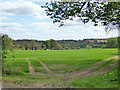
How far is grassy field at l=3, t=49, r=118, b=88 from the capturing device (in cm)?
316

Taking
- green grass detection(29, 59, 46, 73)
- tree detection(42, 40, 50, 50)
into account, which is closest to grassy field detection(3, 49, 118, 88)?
green grass detection(29, 59, 46, 73)

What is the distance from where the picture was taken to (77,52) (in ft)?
11.3

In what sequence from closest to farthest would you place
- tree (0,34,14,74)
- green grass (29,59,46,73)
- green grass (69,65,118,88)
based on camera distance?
green grass (69,65,118,88), green grass (29,59,46,73), tree (0,34,14,74)

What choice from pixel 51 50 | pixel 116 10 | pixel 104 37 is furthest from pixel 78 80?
pixel 116 10

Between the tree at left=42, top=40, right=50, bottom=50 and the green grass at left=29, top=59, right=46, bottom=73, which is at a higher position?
the tree at left=42, top=40, right=50, bottom=50

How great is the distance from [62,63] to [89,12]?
151 centimetres

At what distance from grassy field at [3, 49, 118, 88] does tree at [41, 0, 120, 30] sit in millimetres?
753

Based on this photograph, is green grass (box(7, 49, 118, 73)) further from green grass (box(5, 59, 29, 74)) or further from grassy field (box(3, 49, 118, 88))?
green grass (box(5, 59, 29, 74))

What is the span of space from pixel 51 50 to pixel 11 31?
107cm

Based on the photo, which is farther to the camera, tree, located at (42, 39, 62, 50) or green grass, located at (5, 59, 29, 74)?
tree, located at (42, 39, 62, 50)

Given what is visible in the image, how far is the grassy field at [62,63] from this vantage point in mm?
3158

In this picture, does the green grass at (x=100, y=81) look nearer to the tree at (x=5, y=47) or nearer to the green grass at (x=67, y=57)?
the green grass at (x=67, y=57)

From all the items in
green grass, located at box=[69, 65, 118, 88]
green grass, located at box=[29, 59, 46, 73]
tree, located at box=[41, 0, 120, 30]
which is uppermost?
tree, located at box=[41, 0, 120, 30]

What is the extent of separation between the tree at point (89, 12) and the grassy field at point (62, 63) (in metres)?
0.75
